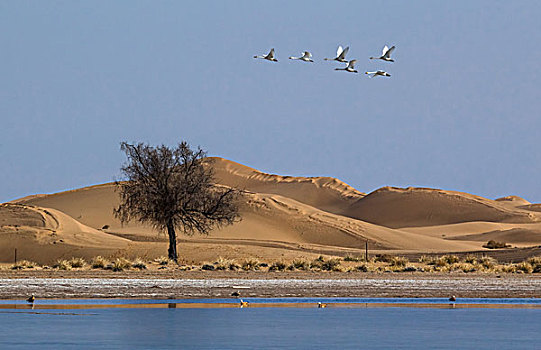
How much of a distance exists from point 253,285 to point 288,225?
199 feet

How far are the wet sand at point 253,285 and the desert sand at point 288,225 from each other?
1655cm

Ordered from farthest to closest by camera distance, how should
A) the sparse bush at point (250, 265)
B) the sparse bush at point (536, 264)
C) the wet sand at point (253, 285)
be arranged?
1. the sparse bush at point (536, 264)
2. the sparse bush at point (250, 265)
3. the wet sand at point (253, 285)

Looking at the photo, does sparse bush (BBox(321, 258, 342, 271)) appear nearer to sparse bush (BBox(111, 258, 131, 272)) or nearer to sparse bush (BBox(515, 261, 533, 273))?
sparse bush (BBox(515, 261, 533, 273))

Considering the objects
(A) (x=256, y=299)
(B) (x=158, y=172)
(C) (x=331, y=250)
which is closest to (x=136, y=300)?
(A) (x=256, y=299)

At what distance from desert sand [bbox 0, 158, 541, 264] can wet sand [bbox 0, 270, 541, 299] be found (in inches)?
651

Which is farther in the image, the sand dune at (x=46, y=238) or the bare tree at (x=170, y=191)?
the sand dune at (x=46, y=238)

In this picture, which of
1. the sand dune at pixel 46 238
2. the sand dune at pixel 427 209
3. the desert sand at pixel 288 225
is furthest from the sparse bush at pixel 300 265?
the sand dune at pixel 427 209

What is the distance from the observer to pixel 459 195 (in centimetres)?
14800

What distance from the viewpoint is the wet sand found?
2931cm

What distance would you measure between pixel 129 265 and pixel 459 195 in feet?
352

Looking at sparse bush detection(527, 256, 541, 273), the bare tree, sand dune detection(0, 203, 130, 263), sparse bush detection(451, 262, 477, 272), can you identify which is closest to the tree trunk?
the bare tree

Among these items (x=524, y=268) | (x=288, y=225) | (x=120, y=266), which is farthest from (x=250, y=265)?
(x=288, y=225)

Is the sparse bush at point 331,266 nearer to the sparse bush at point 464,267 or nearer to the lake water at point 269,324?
the sparse bush at point 464,267

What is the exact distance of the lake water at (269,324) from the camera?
1686cm
